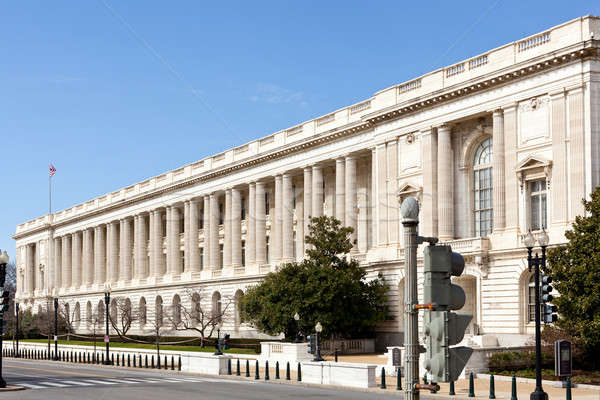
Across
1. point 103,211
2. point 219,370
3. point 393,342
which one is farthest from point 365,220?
point 103,211

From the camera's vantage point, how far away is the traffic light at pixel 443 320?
27.1 feet

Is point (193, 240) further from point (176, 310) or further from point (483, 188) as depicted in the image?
point (483, 188)

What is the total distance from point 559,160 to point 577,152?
1.25 m

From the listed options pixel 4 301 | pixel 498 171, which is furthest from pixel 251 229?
pixel 4 301

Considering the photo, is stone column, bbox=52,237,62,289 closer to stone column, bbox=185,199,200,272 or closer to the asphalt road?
stone column, bbox=185,199,200,272

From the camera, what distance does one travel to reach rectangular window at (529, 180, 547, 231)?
50219 millimetres

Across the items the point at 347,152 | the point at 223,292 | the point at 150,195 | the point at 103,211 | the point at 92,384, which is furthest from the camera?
the point at 103,211

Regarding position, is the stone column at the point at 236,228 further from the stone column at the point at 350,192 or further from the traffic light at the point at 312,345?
the traffic light at the point at 312,345

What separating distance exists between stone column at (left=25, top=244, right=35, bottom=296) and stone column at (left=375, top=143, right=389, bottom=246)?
97.1m

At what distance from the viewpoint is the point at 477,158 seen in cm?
5722

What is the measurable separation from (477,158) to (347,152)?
14576 millimetres

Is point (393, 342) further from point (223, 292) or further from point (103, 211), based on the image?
point (103, 211)

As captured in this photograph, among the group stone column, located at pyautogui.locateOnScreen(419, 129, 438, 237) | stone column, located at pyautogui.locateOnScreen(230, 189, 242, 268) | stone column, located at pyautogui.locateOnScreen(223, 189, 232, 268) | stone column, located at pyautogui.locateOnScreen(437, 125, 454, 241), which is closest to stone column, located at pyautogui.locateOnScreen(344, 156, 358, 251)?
stone column, located at pyautogui.locateOnScreen(419, 129, 438, 237)

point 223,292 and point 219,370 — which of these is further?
point 223,292
